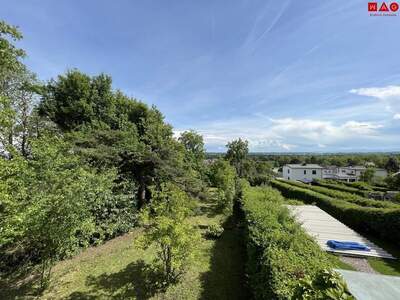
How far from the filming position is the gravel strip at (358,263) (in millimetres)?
6207

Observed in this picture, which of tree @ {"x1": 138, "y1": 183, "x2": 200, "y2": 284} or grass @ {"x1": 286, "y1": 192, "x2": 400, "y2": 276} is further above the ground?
tree @ {"x1": 138, "y1": 183, "x2": 200, "y2": 284}

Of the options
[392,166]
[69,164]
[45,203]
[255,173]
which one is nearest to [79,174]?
[69,164]

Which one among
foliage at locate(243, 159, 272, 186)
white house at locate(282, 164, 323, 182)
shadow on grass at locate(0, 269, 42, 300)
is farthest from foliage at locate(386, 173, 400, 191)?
shadow on grass at locate(0, 269, 42, 300)

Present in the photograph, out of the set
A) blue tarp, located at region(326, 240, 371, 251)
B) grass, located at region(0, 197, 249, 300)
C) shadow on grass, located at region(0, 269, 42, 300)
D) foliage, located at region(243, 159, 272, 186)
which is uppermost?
foliage, located at region(243, 159, 272, 186)

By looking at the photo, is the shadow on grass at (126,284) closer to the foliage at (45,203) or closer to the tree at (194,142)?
the foliage at (45,203)

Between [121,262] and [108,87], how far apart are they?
12245mm

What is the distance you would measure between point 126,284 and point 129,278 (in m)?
0.30

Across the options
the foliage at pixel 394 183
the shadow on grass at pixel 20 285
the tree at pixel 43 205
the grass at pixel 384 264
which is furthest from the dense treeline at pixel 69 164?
the foliage at pixel 394 183

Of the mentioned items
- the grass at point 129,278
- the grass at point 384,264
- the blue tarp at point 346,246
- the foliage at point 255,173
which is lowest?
the grass at point 129,278

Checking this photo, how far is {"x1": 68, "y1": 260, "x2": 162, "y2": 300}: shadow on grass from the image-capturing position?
554 cm

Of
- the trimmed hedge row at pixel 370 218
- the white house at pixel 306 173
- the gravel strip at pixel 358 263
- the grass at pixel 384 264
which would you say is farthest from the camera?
the white house at pixel 306 173

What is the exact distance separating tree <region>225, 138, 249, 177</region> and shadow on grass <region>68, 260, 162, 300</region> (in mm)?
23954

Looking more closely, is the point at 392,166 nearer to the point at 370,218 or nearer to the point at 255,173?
the point at 255,173

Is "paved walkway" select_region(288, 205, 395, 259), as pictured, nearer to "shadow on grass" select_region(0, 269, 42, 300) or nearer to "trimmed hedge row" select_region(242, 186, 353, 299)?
"trimmed hedge row" select_region(242, 186, 353, 299)
